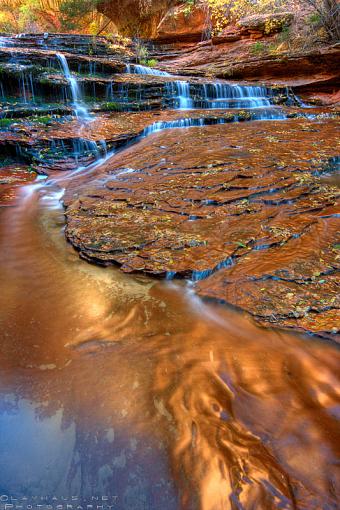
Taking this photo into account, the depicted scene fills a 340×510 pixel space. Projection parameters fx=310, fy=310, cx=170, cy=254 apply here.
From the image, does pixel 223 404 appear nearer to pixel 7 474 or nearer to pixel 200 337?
pixel 200 337

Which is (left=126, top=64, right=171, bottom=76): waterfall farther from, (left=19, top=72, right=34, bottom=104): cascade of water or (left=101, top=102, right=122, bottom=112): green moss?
(left=19, top=72, right=34, bottom=104): cascade of water

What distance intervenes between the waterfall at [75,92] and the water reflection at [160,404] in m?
8.57

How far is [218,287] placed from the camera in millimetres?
2920

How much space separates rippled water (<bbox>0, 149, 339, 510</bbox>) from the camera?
1.51 metres

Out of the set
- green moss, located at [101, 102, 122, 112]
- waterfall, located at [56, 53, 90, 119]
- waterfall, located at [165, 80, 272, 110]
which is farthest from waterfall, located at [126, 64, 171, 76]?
green moss, located at [101, 102, 122, 112]

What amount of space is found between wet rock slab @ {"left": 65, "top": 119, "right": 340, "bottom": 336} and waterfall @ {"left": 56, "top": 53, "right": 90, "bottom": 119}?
161 inches

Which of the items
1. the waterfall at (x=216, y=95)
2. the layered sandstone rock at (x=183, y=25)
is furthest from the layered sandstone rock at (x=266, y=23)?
the waterfall at (x=216, y=95)

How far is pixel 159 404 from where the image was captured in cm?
191

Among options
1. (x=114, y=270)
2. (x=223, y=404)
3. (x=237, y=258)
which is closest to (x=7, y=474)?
(x=223, y=404)

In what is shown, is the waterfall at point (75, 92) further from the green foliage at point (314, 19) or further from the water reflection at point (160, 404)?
the green foliage at point (314, 19)

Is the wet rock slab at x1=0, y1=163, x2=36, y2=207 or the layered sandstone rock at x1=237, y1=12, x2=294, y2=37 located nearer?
the wet rock slab at x1=0, y1=163, x2=36, y2=207

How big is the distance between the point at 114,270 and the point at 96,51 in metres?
15.9

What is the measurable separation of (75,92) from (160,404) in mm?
11588

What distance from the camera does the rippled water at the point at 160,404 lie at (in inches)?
59.4
